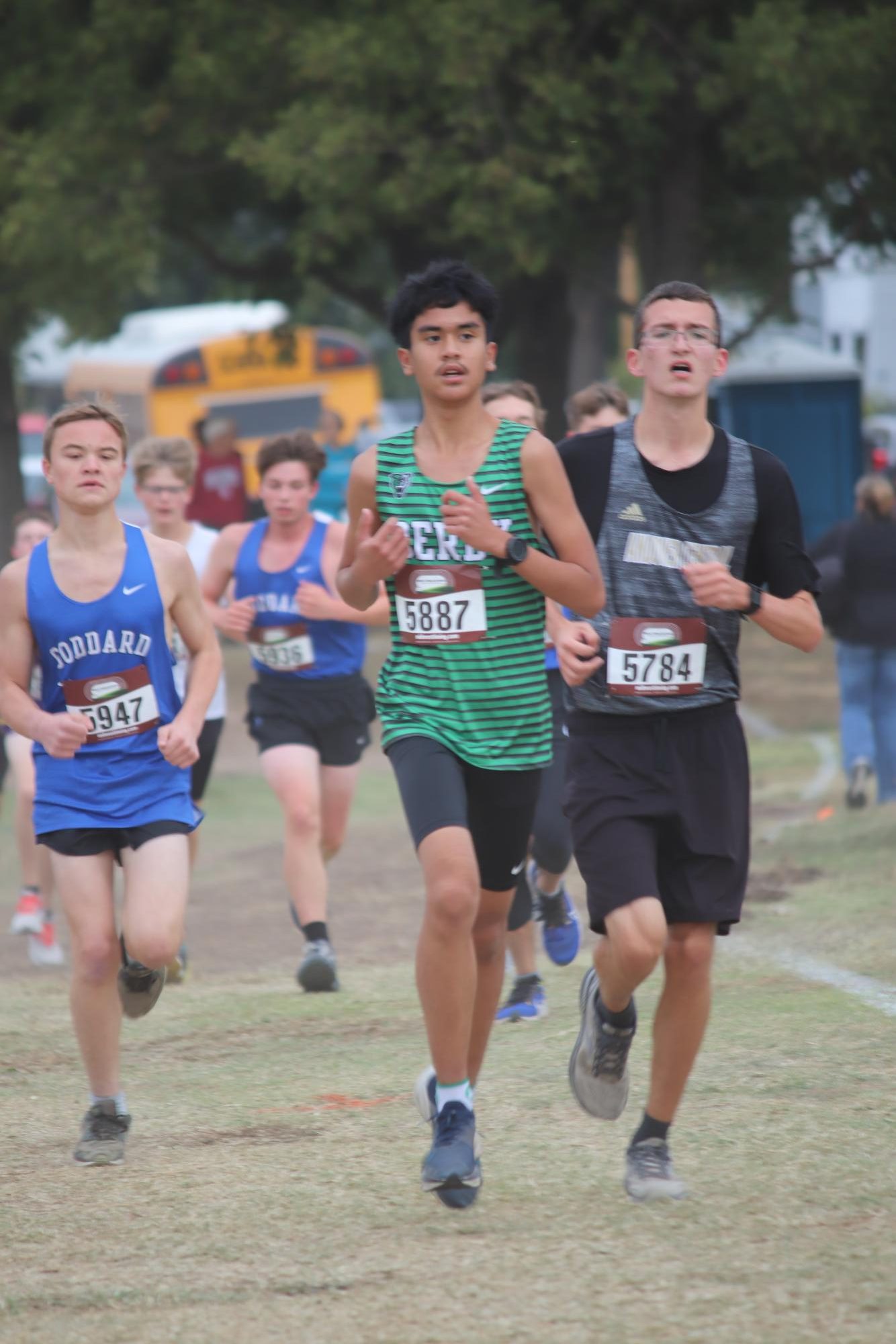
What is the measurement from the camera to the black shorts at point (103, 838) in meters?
5.03

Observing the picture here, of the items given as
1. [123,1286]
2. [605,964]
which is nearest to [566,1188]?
[605,964]

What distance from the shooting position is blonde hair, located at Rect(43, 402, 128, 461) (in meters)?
5.11

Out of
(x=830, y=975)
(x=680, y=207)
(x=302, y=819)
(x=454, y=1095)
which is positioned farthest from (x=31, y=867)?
(x=680, y=207)

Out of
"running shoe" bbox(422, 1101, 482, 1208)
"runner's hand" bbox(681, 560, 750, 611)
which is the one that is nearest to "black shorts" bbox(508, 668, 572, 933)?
"running shoe" bbox(422, 1101, 482, 1208)

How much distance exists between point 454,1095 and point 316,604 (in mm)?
3366

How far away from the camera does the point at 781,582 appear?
14.5ft

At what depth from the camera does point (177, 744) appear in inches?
199

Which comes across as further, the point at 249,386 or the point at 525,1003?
the point at 249,386

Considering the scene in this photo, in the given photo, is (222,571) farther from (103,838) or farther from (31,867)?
(103,838)

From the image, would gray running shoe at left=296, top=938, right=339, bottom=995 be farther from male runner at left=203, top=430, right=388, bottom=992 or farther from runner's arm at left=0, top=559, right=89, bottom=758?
runner's arm at left=0, top=559, right=89, bottom=758

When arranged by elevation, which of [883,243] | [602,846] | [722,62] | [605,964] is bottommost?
[605,964]

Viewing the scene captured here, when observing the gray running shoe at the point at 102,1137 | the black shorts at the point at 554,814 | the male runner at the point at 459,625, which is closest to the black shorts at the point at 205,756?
the black shorts at the point at 554,814

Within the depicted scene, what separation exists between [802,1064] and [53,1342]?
2.58 metres

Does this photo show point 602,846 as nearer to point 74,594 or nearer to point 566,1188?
point 566,1188
